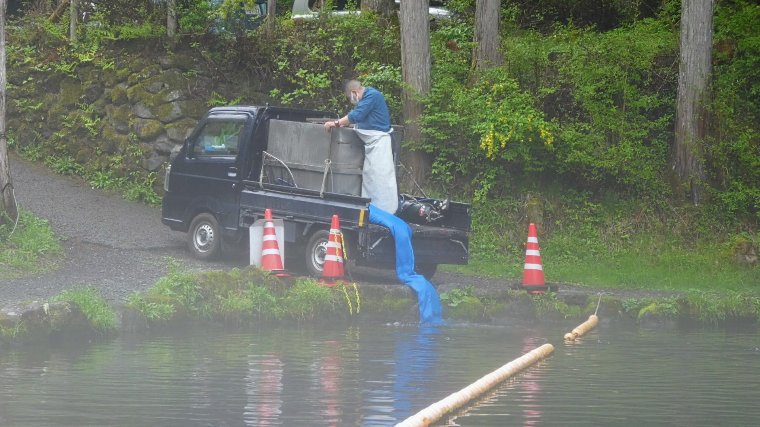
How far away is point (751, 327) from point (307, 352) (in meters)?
5.74

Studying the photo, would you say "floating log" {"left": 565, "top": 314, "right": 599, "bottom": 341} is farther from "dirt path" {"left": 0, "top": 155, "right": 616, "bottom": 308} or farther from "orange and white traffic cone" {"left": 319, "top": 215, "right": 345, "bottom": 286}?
"orange and white traffic cone" {"left": 319, "top": 215, "right": 345, "bottom": 286}

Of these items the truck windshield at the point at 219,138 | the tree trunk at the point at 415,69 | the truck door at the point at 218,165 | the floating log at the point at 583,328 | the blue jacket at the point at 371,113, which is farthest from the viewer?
the tree trunk at the point at 415,69

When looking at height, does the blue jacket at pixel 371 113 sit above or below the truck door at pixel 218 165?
above

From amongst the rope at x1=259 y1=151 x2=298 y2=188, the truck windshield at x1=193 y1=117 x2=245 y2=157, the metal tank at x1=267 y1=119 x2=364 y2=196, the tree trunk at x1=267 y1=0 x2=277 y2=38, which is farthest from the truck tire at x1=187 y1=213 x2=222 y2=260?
the tree trunk at x1=267 y1=0 x2=277 y2=38

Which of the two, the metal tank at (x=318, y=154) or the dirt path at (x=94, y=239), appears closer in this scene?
the dirt path at (x=94, y=239)

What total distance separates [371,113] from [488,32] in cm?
594

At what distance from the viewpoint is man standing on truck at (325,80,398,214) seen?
55.4ft

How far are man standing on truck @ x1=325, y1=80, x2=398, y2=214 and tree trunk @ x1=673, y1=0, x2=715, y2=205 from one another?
6.20 meters

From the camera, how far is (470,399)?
9883 millimetres

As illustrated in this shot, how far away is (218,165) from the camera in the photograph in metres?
18.0

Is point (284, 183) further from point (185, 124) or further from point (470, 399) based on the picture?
point (470, 399)

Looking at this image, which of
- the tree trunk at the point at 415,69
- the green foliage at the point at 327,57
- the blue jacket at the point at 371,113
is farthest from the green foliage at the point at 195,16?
the blue jacket at the point at 371,113

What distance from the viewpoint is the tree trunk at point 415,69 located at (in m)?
21.5

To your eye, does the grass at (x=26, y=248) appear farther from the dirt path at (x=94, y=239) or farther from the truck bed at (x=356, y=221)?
the truck bed at (x=356, y=221)
